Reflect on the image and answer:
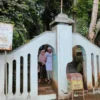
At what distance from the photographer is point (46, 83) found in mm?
9688

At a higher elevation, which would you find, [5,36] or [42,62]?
[5,36]

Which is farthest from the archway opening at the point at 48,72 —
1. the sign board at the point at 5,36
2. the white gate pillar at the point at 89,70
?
the sign board at the point at 5,36

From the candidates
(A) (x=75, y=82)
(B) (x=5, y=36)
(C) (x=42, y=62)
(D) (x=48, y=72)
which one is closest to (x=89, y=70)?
(A) (x=75, y=82)

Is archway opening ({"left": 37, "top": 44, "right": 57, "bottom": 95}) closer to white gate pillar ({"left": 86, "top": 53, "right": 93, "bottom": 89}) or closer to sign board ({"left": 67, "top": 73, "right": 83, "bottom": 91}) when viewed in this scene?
sign board ({"left": 67, "top": 73, "right": 83, "bottom": 91})

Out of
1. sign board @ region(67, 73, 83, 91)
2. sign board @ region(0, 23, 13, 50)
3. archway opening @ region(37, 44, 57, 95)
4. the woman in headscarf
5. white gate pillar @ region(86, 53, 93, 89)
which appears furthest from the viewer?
the woman in headscarf

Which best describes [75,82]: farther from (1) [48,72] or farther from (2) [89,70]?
(1) [48,72]

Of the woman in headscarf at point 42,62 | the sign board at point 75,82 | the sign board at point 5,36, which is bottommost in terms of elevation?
the sign board at point 75,82

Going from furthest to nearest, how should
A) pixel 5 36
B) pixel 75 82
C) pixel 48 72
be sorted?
1. pixel 48 72
2. pixel 75 82
3. pixel 5 36

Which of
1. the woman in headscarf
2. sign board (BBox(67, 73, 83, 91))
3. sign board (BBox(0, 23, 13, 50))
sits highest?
sign board (BBox(0, 23, 13, 50))

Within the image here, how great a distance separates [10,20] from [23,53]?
1.58 meters

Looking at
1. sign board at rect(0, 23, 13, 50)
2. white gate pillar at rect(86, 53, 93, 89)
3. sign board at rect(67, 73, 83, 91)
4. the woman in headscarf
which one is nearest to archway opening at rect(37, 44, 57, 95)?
the woman in headscarf

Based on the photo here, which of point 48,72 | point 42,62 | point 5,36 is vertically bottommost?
point 48,72

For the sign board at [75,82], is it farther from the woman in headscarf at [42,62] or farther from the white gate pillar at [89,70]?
the woman in headscarf at [42,62]

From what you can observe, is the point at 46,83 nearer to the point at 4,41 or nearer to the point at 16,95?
the point at 16,95
